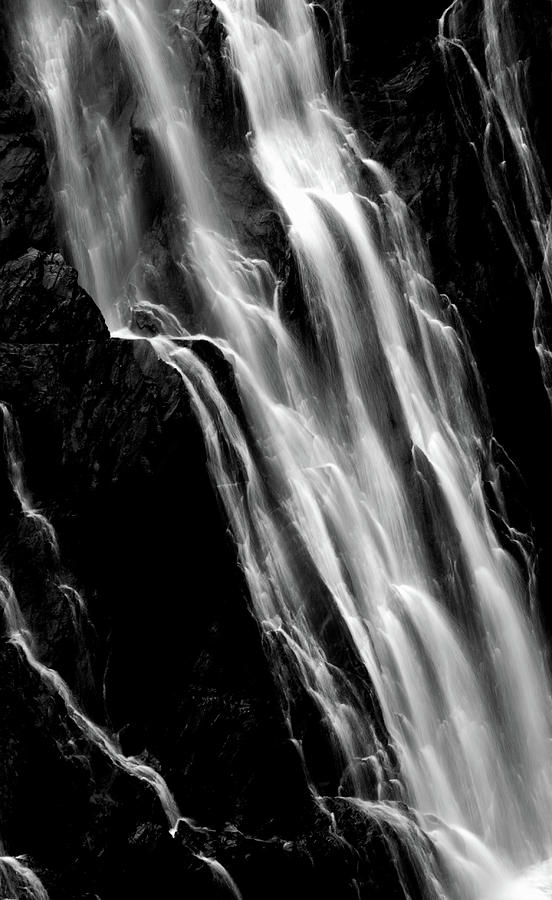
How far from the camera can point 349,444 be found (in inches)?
907

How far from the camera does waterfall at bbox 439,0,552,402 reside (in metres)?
27.7

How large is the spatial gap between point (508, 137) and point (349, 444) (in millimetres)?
10050

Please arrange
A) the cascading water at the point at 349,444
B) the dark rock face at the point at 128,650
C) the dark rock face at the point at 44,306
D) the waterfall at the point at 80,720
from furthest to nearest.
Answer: the cascading water at the point at 349,444
the dark rock face at the point at 44,306
the waterfall at the point at 80,720
the dark rock face at the point at 128,650

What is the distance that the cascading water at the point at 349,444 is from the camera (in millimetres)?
19938

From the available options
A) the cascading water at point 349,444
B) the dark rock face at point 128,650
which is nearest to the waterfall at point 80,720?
the dark rock face at point 128,650

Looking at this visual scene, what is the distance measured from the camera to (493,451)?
2544cm

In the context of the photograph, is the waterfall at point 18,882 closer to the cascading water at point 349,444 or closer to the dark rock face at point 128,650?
the dark rock face at point 128,650

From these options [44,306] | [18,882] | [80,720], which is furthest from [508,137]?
[18,882]

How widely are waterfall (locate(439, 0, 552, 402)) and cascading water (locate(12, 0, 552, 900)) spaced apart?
9.06 ft

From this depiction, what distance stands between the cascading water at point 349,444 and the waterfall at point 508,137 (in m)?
2.76

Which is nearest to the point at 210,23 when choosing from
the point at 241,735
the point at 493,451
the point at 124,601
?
the point at 493,451

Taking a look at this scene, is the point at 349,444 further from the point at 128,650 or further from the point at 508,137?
the point at 508,137

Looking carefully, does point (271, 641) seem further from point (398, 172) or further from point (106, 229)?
point (398, 172)

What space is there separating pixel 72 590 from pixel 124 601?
39.9 inches
